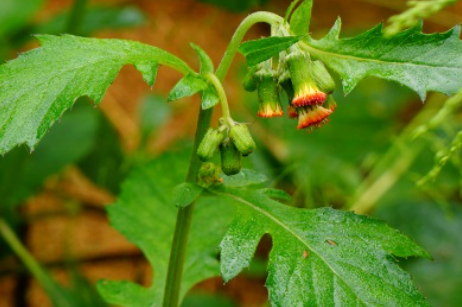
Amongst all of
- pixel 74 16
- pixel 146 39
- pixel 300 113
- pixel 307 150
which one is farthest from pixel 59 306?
pixel 146 39

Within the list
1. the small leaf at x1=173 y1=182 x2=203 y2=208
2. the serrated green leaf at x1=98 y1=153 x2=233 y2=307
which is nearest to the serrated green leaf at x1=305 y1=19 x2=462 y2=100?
the small leaf at x1=173 y1=182 x2=203 y2=208

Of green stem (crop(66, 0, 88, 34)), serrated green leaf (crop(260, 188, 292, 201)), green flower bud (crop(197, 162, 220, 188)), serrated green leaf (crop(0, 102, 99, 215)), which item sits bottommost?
serrated green leaf (crop(260, 188, 292, 201))

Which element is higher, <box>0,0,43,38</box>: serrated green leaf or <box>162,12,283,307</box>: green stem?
<box>0,0,43,38</box>: serrated green leaf

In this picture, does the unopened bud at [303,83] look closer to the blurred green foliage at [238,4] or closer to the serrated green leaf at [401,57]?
the serrated green leaf at [401,57]

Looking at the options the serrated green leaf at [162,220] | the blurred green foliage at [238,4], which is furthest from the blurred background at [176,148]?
the serrated green leaf at [162,220]

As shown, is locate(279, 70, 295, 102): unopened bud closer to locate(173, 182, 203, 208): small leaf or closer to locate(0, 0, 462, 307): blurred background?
locate(173, 182, 203, 208): small leaf
